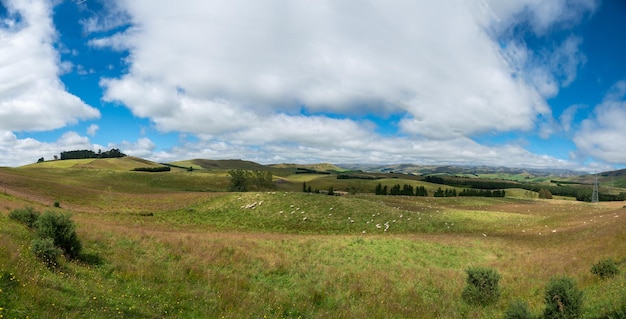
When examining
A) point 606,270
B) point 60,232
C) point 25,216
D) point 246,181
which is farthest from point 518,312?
point 246,181

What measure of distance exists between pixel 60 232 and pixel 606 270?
89.4 feet

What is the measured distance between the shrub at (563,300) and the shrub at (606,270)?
803cm

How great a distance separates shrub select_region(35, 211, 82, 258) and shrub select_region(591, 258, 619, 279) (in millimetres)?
26232

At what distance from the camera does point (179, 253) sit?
1897 centimetres

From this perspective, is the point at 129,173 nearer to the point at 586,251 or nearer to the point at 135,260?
the point at 135,260

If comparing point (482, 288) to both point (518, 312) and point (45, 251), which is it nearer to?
point (518, 312)

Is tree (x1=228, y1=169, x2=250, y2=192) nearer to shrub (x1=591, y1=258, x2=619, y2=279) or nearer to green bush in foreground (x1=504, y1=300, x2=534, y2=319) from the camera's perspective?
shrub (x1=591, y1=258, x2=619, y2=279)

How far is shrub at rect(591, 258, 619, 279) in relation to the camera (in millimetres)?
16828

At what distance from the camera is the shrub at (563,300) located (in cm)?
1123

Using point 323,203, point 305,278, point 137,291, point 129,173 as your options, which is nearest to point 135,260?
point 137,291

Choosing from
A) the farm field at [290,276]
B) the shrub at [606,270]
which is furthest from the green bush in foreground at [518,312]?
the shrub at [606,270]

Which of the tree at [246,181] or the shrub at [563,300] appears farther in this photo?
the tree at [246,181]

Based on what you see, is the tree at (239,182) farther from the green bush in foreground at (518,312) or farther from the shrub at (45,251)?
the green bush in foreground at (518,312)

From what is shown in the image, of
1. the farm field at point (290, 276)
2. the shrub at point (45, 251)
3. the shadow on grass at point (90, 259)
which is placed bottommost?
the farm field at point (290, 276)
